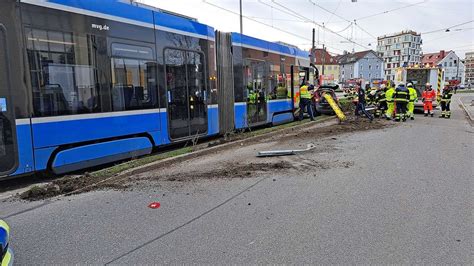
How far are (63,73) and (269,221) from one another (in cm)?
436

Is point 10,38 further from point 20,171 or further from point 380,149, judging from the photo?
point 380,149

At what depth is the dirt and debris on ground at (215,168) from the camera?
539cm

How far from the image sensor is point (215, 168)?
261 inches

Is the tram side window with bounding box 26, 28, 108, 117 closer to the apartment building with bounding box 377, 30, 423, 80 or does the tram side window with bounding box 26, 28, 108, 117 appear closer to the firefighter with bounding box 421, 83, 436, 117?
the firefighter with bounding box 421, 83, 436, 117

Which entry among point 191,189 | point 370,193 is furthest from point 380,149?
point 191,189

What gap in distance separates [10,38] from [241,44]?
685 cm

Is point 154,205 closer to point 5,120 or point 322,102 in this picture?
point 5,120

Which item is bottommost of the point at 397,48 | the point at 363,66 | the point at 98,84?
the point at 98,84

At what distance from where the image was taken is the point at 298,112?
15.0 metres

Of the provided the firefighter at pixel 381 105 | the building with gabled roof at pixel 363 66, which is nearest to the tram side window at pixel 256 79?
the firefighter at pixel 381 105

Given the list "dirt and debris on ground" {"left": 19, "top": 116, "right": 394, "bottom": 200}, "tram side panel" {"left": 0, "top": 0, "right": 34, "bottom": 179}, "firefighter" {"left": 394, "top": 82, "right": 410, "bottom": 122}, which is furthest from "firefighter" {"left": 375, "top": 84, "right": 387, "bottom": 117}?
"tram side panel" {"left": 0, "top": 0, "right": 34, "bottom": 179}

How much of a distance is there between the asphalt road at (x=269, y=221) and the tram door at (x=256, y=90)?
539 cm

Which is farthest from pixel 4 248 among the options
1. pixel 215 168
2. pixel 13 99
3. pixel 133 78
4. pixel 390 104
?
pixel 390 104

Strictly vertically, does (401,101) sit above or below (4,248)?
above
